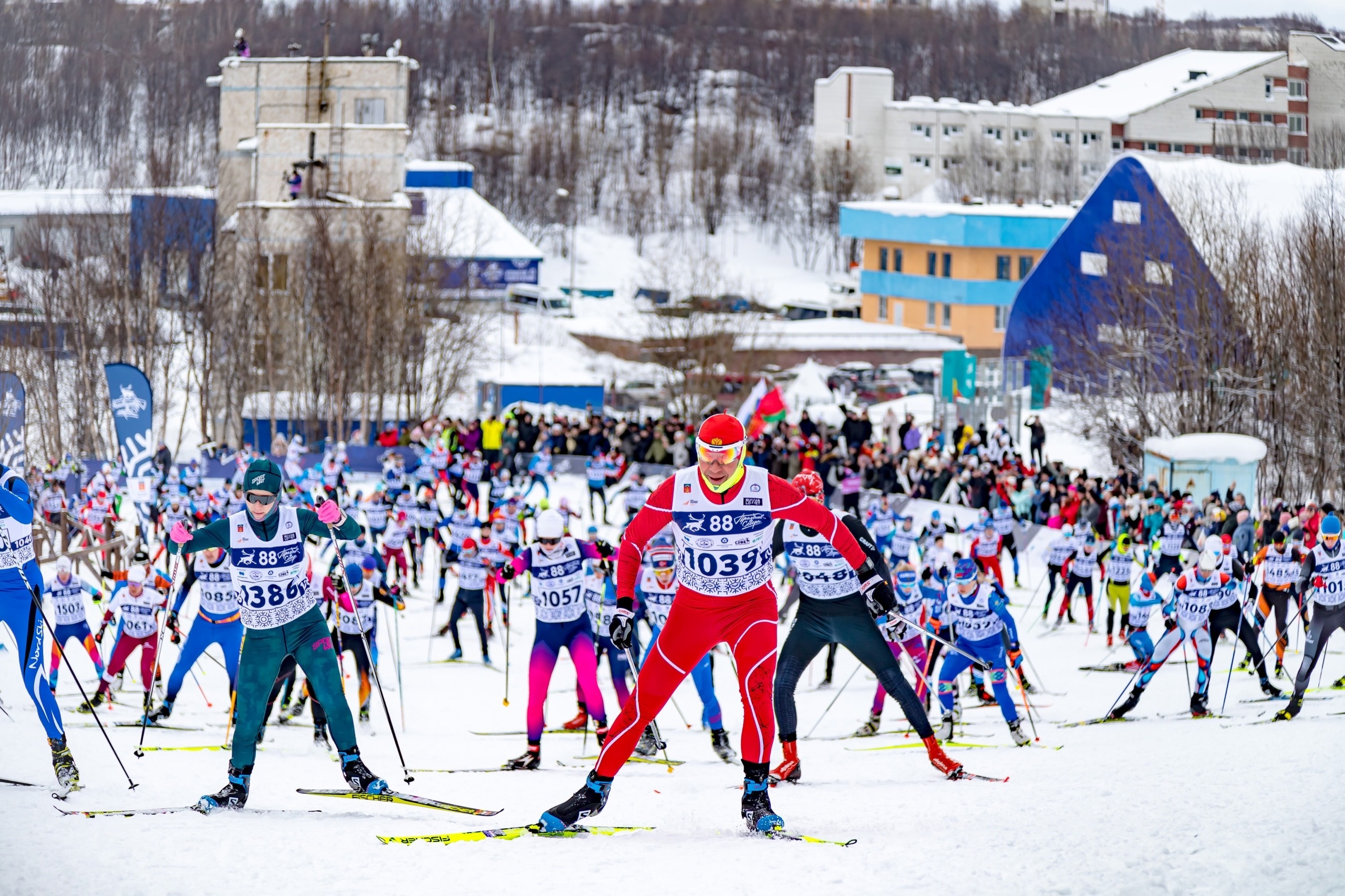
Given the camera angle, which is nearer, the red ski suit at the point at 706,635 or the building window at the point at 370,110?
the red ski suit at the point at 706,635

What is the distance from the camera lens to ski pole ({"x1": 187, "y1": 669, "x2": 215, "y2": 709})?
42.6 ft

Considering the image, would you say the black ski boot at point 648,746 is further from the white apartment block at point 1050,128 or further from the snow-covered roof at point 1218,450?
the white apartment block at point 1050,128

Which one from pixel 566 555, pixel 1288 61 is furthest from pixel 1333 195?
pixel 566 555

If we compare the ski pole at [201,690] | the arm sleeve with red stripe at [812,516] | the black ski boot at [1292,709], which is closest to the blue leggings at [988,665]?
the black ski boot at [1292,709]

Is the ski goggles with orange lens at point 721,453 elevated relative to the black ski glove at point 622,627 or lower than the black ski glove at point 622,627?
elevated

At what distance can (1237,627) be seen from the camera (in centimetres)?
1238

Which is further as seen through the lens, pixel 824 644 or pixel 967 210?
pixel 967 210

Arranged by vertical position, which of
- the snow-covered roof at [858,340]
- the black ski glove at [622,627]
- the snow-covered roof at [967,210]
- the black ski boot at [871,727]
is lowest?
the black ski boot at [871,727]

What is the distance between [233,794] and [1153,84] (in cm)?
7249

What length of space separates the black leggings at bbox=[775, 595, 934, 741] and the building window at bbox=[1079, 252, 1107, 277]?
2709 cm

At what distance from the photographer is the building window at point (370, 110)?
51.2m

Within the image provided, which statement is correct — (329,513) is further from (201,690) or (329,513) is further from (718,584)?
(201,690)

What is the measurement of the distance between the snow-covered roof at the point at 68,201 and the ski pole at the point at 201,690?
26114 millimetres

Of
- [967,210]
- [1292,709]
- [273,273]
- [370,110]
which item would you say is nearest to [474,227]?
[370,110]
